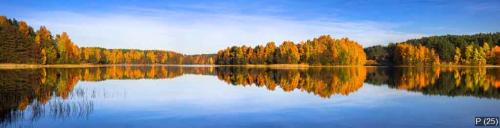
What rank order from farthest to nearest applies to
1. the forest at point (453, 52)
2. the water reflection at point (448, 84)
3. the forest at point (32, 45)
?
the forest at point (453, 52) < the forest at point (32, 45) < the water reflection at point (448, 84)

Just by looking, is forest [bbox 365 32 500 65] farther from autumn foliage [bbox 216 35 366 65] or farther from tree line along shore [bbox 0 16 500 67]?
autumn foliage [bbox 216 35 366 65]

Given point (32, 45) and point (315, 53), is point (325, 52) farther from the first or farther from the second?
point (32, 45)

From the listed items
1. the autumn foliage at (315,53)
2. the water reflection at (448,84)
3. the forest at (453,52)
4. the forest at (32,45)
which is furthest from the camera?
the autumn foliage at (315,53)

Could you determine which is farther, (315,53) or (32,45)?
(315,53)

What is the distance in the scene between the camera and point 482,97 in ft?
78.0

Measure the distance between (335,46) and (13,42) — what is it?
86.8 metres

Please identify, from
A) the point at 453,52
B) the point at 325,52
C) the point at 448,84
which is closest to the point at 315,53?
the point at 325,52

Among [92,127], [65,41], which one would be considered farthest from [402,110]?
[65,41]

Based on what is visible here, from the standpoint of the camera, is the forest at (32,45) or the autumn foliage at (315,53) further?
the autumn foliage at (315,53)

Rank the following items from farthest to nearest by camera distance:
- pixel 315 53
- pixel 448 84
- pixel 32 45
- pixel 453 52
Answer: pixel 453 52, pixel 315 53, pixel 32 45, pixel 448 84

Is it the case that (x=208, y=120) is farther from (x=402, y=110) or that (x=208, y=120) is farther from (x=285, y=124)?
(x=402, y=110)

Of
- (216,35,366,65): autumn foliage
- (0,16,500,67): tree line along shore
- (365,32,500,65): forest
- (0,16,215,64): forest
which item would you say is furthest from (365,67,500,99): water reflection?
(365,32,500,65): forest

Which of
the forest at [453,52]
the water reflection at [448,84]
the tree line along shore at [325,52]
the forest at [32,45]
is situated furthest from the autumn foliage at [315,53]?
the water reflection at [448,84]

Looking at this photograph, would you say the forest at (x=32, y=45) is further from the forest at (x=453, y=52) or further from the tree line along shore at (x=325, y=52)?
the forest at (x=453, y=52)
